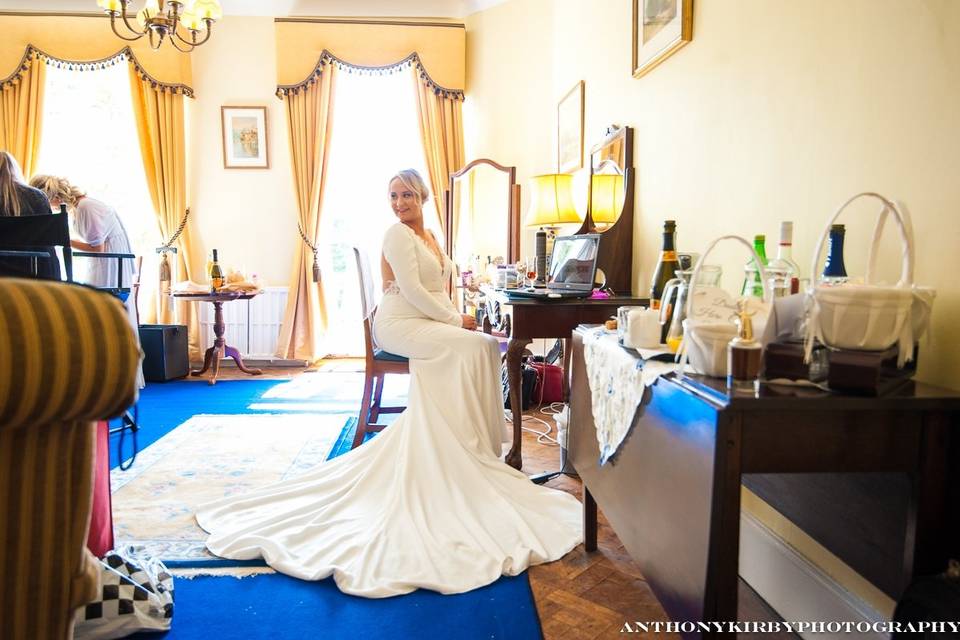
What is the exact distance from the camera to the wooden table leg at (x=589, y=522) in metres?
1.99

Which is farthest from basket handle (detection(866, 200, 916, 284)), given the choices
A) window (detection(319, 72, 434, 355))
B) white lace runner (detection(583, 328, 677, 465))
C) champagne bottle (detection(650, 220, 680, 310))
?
window (detection(319, 72, 434, 355))

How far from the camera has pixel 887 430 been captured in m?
1.04

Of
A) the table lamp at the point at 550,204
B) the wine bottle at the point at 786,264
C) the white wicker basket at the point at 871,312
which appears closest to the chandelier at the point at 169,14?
the table lamp at the point at 550,204

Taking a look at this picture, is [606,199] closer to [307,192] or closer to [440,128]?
[440,128]

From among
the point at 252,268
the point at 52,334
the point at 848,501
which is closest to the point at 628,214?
the point at 848,501

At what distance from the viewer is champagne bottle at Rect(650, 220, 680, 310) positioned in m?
1.77

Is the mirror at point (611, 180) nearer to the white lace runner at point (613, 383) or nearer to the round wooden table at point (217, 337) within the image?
the white lace runner at point (613, 383)

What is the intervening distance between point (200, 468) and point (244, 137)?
387 centimetres

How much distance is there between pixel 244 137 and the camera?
569 centimetres

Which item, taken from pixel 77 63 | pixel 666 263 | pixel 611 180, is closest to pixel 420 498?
pixel 666 263

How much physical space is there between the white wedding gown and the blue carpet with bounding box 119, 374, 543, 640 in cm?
4

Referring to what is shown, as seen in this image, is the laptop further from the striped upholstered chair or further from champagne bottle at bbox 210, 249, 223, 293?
champagne bottle at bbox 210, 249, 223, 293

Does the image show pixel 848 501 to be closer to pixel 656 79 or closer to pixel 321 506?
pixel 321 506

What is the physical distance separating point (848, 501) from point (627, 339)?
2.06 ft
